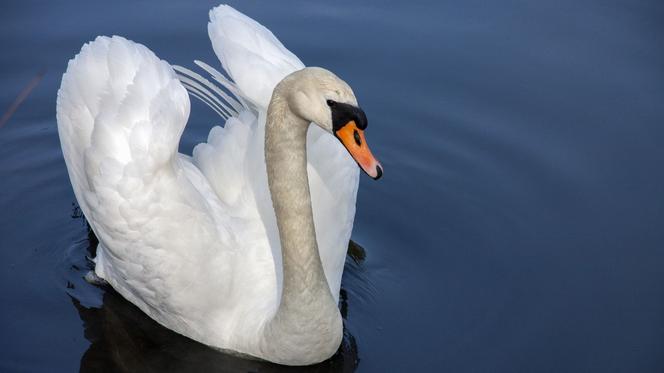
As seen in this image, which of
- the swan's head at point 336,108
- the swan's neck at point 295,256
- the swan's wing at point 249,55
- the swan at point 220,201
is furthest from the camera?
the swan's wing at point 249,55

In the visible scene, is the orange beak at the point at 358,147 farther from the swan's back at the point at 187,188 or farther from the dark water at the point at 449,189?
the dark water at the point at 449,189

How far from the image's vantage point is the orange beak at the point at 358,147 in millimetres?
4691

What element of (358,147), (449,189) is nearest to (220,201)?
(358,147)

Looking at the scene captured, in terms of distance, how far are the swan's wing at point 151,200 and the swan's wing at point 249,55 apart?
0.43 metres

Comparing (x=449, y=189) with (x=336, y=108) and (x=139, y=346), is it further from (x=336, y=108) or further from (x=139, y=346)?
(x=336, y=108)

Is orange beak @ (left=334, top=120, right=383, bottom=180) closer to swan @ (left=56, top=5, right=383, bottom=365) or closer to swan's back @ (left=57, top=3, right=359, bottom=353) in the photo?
swan @ (left=56, top=5, right=383, bottom=365)

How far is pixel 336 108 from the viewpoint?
468 cm

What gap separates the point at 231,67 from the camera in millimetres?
6078

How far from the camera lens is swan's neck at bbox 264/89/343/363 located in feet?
16.6

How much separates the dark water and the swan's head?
1.58 m

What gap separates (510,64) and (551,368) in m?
3.70

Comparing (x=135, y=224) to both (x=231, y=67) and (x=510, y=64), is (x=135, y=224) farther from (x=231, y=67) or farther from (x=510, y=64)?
(x=510, y=64)

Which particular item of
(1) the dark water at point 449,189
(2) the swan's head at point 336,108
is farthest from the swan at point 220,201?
(1) the dark water at point 449,189

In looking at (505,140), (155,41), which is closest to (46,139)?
(155,41)
